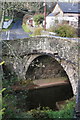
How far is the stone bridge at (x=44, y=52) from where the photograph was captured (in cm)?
686

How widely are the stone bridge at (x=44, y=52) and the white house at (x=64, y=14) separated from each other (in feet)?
6.17

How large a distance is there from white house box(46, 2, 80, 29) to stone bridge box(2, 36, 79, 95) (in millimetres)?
1882

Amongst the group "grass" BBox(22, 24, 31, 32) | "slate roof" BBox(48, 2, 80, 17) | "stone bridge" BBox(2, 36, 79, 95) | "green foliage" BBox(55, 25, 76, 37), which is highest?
"slate roof" BBox(48, 2, 80, 17)

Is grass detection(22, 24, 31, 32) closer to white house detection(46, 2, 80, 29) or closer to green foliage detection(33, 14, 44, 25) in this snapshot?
green foliage detection(33, 14, 44, 25)

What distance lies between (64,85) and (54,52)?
9.42ft

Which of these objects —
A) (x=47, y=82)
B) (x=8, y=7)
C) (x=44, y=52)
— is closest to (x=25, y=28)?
(x=44, y=52)

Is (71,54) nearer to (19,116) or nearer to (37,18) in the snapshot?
(19,116)

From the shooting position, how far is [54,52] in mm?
7793

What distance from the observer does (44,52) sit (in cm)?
851

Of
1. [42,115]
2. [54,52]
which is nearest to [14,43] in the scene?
[54,52]

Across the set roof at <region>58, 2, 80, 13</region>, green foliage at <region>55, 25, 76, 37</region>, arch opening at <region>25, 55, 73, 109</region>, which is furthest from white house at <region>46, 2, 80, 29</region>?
arch opening at <region>25, 55, 73, 109</region>

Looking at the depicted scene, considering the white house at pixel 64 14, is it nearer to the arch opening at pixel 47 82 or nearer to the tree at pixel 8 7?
the arch opening at pixel 47 82

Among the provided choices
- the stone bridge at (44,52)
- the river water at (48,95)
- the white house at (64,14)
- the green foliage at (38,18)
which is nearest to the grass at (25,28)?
the green foliage at (38,18)

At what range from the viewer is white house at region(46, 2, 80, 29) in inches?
400
